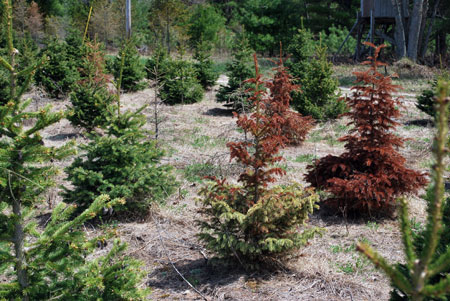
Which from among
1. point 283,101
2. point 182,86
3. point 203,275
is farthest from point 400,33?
point 203,275

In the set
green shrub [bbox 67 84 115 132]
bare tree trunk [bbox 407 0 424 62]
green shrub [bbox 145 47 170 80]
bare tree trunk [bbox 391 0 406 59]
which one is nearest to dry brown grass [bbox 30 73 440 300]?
green shrub [bbox 67 84 115 132]

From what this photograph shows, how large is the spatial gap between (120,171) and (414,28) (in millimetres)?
19667

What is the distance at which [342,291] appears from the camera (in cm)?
364

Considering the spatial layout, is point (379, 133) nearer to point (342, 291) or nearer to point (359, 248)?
point (342, 291)

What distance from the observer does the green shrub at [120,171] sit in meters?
5.01

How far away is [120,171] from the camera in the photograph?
512 cm

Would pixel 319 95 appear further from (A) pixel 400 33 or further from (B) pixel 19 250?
(A) pixel 400 33

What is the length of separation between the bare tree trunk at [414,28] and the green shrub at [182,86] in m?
12.2

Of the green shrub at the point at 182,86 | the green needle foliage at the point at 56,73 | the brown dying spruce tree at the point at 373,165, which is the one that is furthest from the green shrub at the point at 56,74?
the brown dying spruce tree at the point at 373,165

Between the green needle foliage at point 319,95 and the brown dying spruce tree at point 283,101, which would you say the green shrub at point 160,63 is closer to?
the green needle foliage at point 319,95

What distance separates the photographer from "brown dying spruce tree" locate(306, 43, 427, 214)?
511cm

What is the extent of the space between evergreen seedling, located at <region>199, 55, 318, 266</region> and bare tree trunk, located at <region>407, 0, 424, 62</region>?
18913mm

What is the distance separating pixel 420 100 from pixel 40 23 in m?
25.6

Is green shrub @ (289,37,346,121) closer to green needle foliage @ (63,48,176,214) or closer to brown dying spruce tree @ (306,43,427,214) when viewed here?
brown dying spruce tree @ (306,43,427,214)
